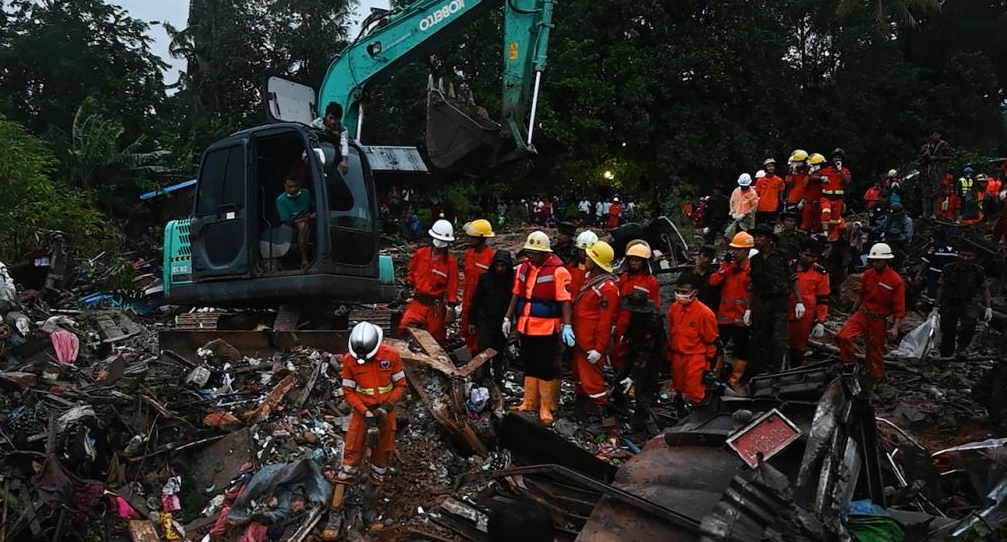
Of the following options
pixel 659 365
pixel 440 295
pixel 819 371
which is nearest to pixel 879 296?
pixel 659 365

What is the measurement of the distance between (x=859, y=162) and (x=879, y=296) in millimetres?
19923

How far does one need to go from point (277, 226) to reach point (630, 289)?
367 cm

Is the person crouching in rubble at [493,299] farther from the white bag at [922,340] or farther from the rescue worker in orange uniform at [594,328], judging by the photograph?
the white bag at [922,340]

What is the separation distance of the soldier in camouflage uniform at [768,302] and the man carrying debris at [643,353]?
140 centimetres

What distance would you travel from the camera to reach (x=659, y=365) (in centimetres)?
654

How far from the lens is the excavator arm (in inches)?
318

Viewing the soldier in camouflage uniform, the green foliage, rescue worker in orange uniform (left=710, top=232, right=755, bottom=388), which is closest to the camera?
the soldier in camouflage uniform

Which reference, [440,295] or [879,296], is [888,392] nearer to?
[879,296]

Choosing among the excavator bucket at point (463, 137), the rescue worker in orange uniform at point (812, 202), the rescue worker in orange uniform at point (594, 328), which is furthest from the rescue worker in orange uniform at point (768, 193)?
the rescue worker in orange uniform at point (594, 328)

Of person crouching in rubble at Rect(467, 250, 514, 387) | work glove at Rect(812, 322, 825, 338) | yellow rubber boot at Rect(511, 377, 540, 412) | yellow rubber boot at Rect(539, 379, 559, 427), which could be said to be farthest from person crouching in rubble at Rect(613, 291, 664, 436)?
work glove at Rect(812, 322, 825, 338)

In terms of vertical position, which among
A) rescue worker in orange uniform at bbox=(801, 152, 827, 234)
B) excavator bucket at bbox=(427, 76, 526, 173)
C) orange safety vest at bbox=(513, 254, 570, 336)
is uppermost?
excavator bucket at bbox=(427, 76, 526, 173)

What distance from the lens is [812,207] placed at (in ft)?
37.7

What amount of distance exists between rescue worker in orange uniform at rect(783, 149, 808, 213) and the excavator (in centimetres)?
551

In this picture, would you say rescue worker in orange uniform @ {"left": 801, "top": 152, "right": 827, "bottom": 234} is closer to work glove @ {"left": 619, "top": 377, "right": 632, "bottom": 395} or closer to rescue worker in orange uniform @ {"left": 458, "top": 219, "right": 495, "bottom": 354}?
work glove @ {"left": 619, "top": 377, "right": 632, "bottom": 395}
